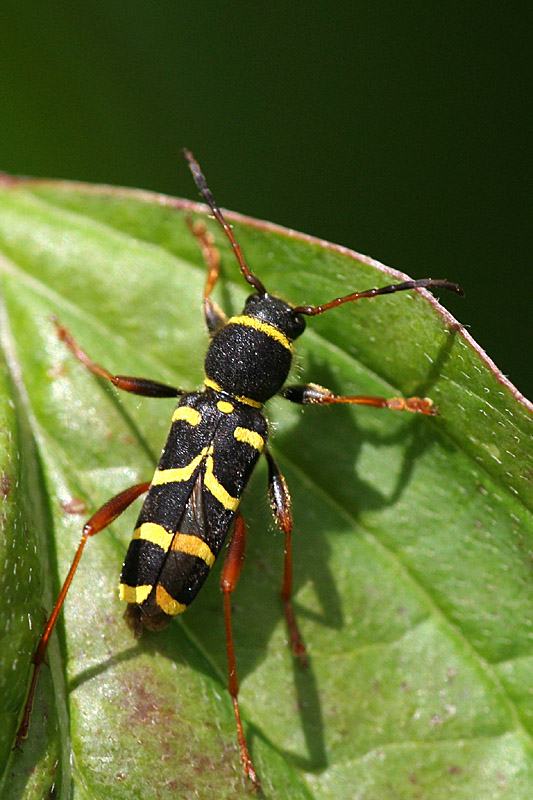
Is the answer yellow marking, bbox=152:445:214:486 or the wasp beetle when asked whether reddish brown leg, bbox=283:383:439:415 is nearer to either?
the wasp beetle

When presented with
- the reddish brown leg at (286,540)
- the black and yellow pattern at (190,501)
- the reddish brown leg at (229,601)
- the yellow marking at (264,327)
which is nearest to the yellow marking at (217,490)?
the black and yellow pattern at (190,501)

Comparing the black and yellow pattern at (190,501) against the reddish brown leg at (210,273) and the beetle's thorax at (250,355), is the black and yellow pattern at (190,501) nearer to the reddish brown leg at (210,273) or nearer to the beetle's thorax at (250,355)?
the beetle's thorax at (250,355)

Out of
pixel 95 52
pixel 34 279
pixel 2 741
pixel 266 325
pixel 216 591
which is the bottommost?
pixel 2 741

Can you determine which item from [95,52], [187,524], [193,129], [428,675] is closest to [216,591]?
[187,524]

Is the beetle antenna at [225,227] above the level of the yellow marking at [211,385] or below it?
above

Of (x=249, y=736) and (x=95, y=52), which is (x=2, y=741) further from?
(x=95, y=52)

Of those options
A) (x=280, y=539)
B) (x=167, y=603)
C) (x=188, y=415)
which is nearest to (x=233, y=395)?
(x=188, y=415)

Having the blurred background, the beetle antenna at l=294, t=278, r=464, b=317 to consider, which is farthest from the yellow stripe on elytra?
the blurred background
